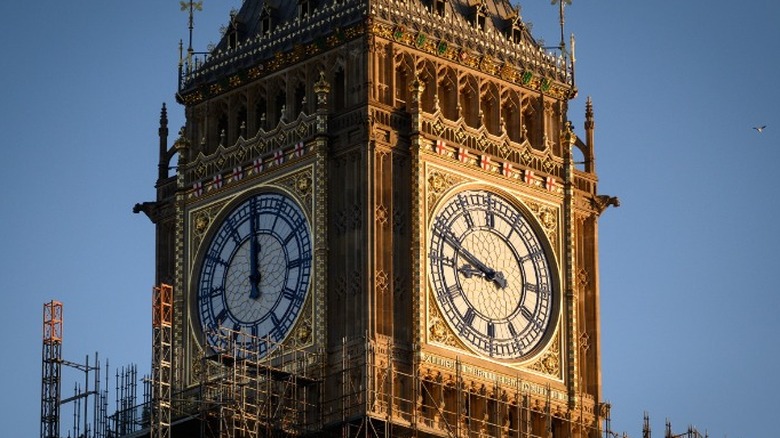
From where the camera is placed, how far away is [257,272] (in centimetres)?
9894

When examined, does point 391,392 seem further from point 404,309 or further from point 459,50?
point 459,50

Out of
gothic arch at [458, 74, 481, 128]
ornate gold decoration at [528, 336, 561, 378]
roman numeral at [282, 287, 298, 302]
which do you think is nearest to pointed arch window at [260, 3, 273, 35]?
gothic arch at [458, 74, 481, 128]

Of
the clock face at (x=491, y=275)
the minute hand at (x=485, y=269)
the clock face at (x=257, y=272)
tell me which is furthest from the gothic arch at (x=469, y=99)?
the clock face at (x=257, y=272)

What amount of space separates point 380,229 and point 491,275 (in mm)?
3561

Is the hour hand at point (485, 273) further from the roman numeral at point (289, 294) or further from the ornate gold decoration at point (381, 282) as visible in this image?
the roman numeral at point (289, 294)

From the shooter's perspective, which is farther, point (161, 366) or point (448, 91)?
point (448, 91)

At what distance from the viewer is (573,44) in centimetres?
10419

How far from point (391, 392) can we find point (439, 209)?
553 centimetres

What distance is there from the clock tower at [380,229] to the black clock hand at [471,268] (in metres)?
0.05

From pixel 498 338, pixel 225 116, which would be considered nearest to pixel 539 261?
pixel 498 338

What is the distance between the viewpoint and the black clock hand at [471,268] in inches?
3877

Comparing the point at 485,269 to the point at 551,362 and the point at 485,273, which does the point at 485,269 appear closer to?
the point at 485,273

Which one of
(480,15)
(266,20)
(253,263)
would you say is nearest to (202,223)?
(253,263)

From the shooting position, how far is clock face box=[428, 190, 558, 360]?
322 feet
